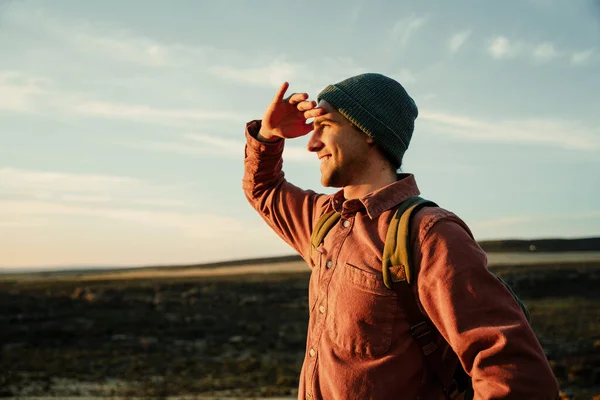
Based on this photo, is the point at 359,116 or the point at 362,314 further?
the point at 359,116

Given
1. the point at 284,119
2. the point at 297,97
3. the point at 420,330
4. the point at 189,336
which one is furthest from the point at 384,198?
the point at 189,336

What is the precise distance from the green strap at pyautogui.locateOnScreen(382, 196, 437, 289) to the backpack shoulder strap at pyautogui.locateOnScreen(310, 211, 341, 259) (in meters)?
0.40

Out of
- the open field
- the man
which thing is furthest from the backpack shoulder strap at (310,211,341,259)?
the open field

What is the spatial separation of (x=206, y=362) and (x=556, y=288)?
74.5 ft

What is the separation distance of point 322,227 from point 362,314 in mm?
521

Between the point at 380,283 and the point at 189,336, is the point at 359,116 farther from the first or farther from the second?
the point at 189,336

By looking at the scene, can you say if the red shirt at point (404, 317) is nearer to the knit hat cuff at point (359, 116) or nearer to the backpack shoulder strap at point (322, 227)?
the backpack shoulder strap at point (322, 227)

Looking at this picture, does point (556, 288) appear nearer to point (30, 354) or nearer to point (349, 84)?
point (30, 354)

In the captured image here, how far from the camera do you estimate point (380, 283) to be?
2.27m

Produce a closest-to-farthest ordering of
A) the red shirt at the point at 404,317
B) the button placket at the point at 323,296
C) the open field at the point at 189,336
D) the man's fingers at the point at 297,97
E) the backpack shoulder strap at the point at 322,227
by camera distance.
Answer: the red shirt at the point at 404,317
the button placket at the point at 323,296
the backpack shoulder strap at the point at 322,227
the man's fingers at the point at 297,97
the open field at the point at 189,336

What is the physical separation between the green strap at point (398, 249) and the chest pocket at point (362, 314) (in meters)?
0.05

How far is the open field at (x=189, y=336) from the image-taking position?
13.0m

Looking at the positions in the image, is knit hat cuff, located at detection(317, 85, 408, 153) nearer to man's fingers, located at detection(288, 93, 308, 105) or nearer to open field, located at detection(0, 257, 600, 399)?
man's fingers, located at detection(288, 93, 308, 105)

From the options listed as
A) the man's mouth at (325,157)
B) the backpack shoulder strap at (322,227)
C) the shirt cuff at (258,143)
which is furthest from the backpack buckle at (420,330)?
the shirt cuff at (258,143)
